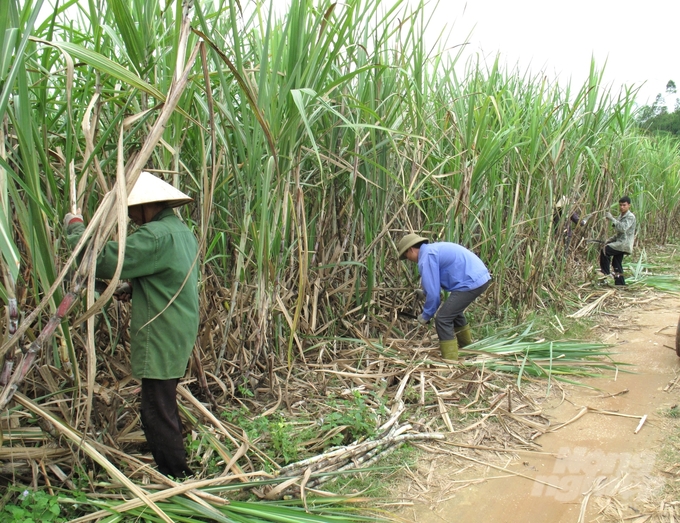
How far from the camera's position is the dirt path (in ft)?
7.56

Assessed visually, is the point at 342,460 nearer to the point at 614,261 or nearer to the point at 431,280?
the point at 431,280

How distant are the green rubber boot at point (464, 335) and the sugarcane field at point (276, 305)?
0.05ft

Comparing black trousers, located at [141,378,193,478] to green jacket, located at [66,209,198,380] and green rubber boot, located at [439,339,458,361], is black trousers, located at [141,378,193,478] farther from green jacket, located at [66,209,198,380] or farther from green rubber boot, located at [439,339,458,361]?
green rubber boot, located at [439,339,458,361]

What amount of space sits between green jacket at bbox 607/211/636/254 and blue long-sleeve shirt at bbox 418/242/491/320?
3.63m

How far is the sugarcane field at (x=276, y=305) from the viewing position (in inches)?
74.5

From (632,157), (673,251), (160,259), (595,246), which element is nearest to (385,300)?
(160,259)

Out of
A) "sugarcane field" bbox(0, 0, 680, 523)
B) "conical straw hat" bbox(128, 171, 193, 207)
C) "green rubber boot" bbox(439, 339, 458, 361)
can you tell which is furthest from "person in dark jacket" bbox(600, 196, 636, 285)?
"conical straw hat" bbox(128, 171, 193, 207)

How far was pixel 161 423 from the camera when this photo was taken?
225 cm

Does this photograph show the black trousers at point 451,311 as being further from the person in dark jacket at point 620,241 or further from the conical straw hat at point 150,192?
the person in dark jacket at point 620,241

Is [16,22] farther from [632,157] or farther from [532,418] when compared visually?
[632,157]

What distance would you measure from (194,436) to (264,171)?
126 centimetres

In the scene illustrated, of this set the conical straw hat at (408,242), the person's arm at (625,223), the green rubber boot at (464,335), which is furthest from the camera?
the person's arm at (625,223)

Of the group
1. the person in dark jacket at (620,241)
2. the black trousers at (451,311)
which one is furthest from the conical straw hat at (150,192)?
the person in dark jacket at (620,241)

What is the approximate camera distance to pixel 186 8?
140 centimetres
